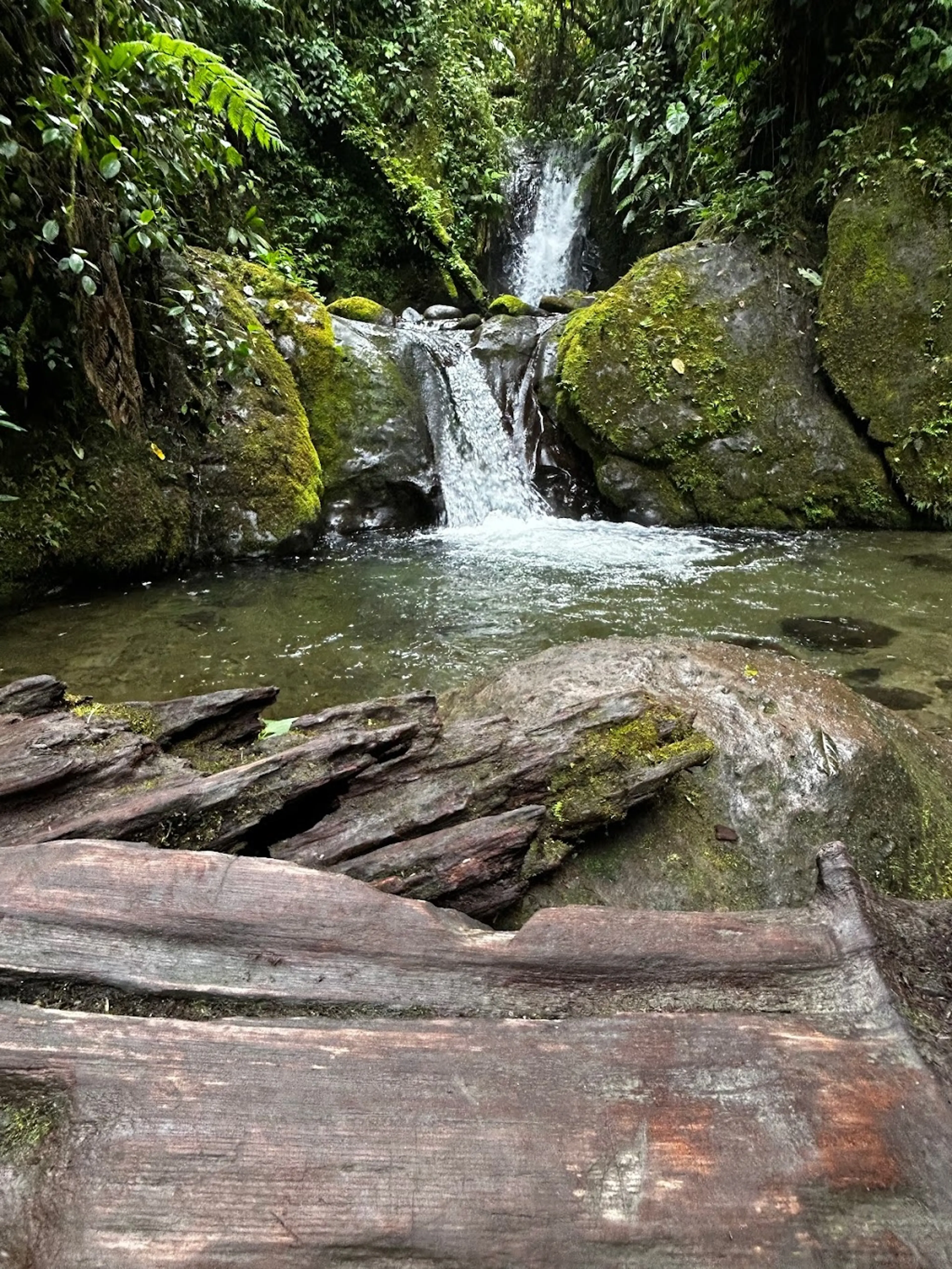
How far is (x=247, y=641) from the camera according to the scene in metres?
4.93

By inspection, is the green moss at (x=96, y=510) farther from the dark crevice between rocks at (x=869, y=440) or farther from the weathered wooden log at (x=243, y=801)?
the dark crevice between rocks at (x=869, y=440)

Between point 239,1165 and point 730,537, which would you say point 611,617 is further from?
point 239,1165

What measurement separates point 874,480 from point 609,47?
12.7 meters

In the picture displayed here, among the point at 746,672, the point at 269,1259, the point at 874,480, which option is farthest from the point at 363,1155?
the point at 874,480

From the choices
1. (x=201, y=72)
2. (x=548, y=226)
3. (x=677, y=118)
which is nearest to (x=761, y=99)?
(x=677, y=118)

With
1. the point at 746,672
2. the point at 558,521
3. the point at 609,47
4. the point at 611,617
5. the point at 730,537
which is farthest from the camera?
the point at 609,47

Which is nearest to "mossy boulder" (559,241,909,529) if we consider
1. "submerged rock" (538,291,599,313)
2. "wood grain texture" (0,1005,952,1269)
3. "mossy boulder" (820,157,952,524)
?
"mossy boulder" (820,157,952,524)

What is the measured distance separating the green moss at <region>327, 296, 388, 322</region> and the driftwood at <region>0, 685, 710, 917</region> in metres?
8.92

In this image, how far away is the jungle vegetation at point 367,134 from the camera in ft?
14.0

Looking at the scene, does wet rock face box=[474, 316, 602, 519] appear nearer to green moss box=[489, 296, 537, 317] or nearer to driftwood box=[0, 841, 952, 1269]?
green moss box=[489, 296, 537, 317]

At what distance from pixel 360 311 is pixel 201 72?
639 centimetres

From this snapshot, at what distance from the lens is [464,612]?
5.60 metres

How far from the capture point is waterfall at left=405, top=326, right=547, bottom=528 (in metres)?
8.54

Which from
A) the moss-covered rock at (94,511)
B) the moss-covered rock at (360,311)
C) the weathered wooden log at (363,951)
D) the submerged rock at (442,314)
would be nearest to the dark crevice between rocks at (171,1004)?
the weathered wooden log at (363,951)
